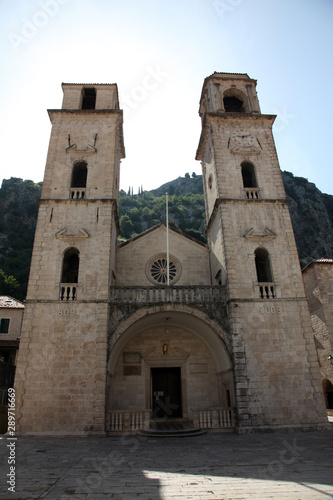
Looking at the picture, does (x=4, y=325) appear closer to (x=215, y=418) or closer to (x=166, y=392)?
(x=166, y=392)

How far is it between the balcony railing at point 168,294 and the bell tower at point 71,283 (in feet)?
2.76

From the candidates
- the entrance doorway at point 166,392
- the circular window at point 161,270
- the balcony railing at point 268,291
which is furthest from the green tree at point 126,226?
the balcony railing at point 268,291

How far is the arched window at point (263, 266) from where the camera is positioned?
51.0ft

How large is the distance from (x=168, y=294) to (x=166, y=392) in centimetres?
552

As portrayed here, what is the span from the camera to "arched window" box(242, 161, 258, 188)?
1806cm

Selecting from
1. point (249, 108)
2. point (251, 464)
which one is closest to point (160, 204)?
point (249, 108)

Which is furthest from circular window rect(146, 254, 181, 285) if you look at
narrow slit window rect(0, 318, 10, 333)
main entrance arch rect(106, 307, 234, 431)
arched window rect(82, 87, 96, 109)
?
narrow slit window rect(0, 318, 10, 333)

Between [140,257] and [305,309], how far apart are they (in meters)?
9.10

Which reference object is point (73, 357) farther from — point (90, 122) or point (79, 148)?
point (90, 122)

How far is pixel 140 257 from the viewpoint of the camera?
→ 18828 mm

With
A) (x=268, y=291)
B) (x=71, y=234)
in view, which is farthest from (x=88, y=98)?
(x=268, y=291)

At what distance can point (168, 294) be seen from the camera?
14711mm

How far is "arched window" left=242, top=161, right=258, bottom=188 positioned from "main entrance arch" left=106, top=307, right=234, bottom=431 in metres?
8.37

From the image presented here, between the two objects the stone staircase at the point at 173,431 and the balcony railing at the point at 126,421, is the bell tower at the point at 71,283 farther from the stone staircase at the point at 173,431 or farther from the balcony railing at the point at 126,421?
the stone staircase at the point at 173,431
